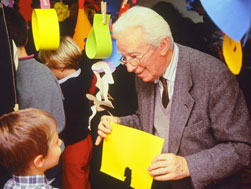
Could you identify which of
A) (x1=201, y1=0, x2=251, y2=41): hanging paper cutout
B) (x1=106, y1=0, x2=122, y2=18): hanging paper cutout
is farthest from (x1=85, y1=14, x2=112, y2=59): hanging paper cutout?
(x1=201, y1=0, x2=251, y2=41): hanging paper cutout

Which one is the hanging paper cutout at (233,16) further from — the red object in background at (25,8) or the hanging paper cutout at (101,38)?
the red object in background at (25,8)

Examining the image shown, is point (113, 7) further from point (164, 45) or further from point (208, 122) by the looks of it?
point (208, 122)

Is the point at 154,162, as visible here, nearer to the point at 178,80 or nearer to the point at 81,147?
the point at 178,80

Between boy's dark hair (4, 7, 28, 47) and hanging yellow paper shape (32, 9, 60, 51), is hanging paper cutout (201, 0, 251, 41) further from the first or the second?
boy's dark hair (4, 7, 28, 47)

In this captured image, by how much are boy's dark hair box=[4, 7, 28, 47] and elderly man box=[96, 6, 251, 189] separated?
0.46 meters

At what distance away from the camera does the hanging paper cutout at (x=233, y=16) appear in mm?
746

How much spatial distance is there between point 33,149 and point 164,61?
0.60 metres

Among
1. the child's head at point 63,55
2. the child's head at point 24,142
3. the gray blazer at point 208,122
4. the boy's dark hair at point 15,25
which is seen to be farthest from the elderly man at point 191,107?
the child's head at point 63,55

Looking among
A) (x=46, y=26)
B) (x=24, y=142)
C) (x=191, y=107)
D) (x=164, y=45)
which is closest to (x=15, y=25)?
(x=46, y=26)

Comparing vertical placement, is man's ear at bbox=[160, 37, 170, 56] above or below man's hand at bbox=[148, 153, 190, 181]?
above

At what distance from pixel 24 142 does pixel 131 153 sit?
1.35 feet

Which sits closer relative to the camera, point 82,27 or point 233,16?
point 233,16

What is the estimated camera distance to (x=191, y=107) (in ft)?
4.20

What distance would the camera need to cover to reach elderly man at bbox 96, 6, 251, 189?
122 cm
